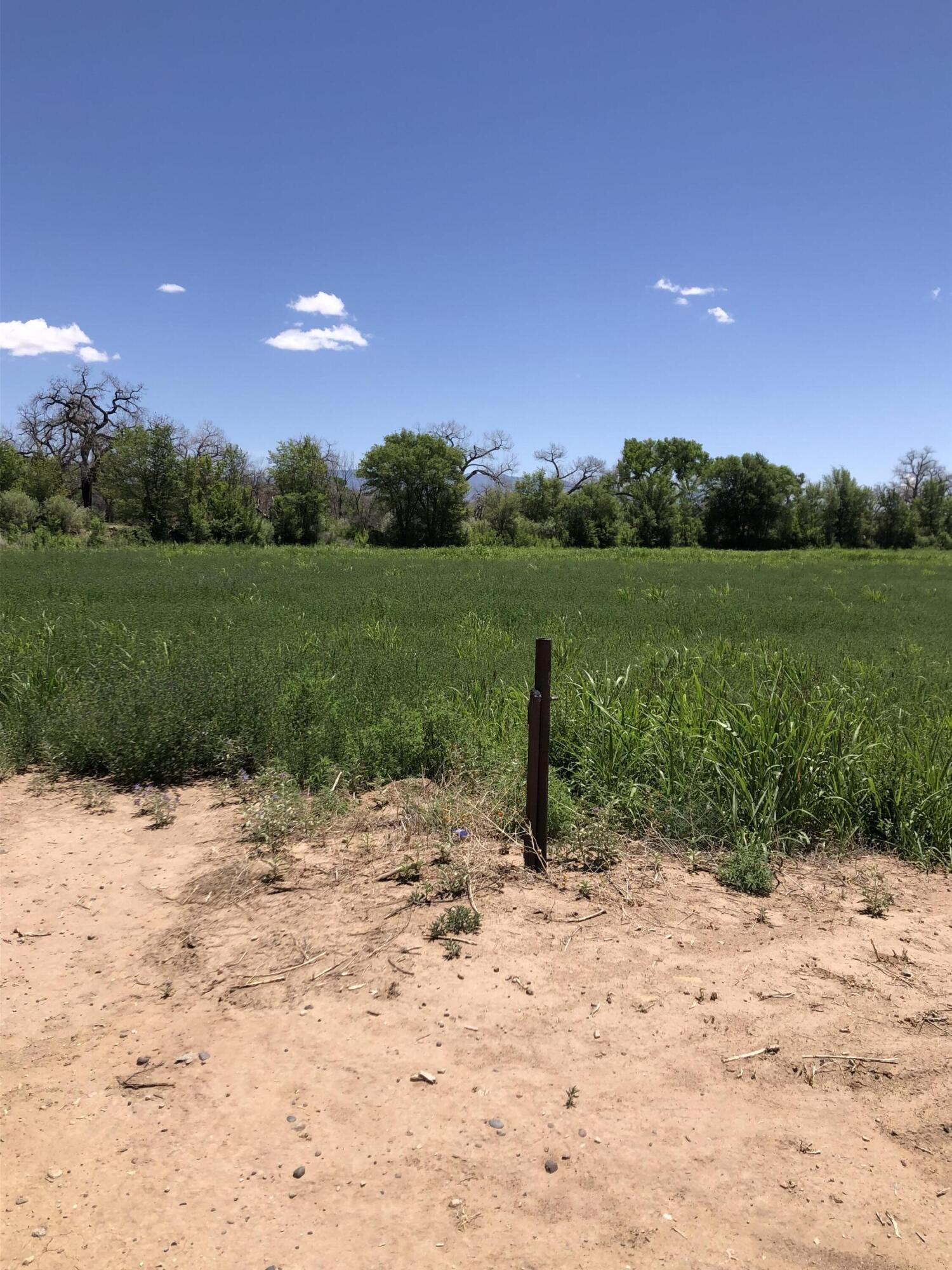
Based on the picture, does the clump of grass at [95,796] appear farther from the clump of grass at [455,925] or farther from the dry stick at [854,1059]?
the dry stick at [854,1059]

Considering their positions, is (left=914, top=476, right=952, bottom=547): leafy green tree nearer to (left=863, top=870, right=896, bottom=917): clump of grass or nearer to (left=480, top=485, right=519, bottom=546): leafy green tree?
(left=480, top=485, right=519, bottom=546): leafy green tree

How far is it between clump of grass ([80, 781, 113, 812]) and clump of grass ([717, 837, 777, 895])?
4141mm

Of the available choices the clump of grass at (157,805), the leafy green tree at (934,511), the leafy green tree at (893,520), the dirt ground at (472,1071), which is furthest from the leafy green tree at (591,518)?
the dirt ground at (472,1071)

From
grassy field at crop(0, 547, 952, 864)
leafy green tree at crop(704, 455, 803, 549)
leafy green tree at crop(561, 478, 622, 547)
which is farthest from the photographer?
leafy green tree at crop(704, 455, 803, 549)

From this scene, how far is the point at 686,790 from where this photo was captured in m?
5.12

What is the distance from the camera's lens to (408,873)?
4.15 meters

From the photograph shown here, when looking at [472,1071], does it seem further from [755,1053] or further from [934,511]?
[934,511]

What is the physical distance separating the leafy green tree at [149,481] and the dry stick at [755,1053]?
4897 centimetres

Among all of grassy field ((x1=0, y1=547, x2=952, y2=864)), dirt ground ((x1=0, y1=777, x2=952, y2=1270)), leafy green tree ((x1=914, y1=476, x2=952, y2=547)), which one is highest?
leafy green tree ((x1=914, y1=476, x2=952, y2=547))

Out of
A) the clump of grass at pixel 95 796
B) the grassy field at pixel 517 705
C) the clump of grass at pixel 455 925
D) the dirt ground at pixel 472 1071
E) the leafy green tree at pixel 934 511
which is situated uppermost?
the leafy green tree at pixel 934 511

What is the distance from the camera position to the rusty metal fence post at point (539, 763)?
4.05 metres

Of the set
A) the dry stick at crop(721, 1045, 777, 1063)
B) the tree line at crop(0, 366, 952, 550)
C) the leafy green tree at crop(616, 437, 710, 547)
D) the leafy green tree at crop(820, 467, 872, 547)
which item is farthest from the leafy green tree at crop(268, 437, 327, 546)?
the dry stick at crop(721, 1045, 777, 1063)

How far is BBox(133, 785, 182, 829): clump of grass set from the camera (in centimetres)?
495

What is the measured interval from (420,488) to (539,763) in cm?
5419
